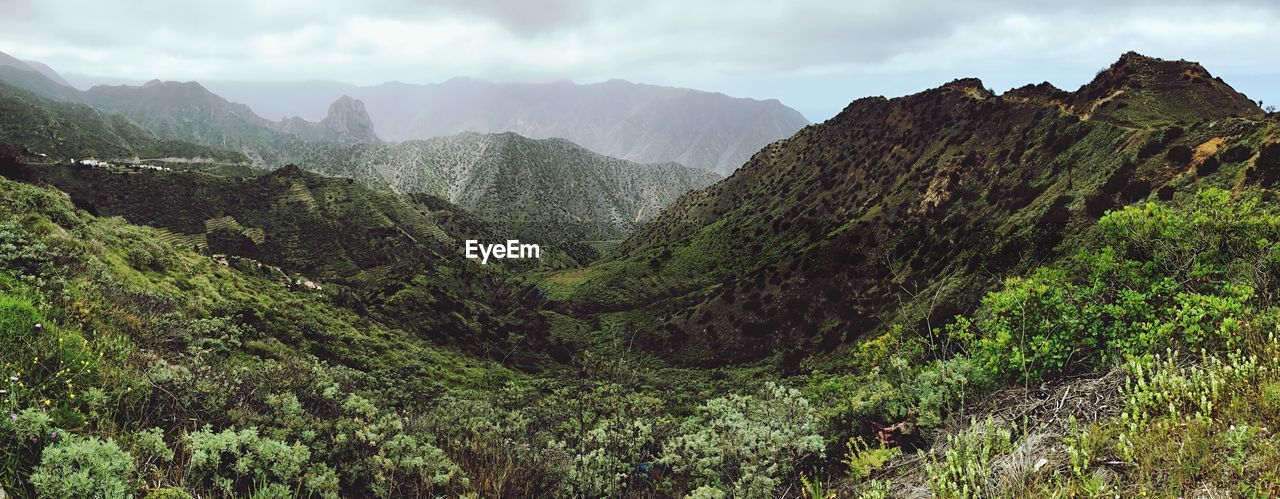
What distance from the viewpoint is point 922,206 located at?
6444cm

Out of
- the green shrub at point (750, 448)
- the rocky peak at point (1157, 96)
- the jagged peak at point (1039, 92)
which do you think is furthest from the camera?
the jagged peak at point (1039, 92)

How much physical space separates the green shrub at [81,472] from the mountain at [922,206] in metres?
21.9

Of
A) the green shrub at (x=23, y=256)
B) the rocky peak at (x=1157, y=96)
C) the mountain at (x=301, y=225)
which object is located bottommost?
the mountain at (x=301, y=225)

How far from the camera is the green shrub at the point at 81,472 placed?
481 centimetres

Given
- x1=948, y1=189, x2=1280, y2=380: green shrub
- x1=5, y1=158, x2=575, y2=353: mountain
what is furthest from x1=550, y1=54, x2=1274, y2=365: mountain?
x1=5, y1=158, x2=575, y2=353: mountain

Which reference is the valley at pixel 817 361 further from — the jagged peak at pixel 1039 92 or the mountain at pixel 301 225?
the mountain at pixel 301 225

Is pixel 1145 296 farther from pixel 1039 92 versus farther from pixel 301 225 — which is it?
pixel 301 225

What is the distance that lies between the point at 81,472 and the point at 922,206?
72206 millimetres

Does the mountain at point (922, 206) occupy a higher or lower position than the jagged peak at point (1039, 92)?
lower

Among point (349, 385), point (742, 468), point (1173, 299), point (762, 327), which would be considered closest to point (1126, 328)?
point (1173, 299)

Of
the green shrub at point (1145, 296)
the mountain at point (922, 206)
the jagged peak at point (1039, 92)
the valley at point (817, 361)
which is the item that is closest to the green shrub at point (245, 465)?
the valley at point (817, 361)

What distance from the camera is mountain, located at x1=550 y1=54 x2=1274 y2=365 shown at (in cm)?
3794

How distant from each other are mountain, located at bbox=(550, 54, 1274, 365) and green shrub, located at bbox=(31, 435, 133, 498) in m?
21.9

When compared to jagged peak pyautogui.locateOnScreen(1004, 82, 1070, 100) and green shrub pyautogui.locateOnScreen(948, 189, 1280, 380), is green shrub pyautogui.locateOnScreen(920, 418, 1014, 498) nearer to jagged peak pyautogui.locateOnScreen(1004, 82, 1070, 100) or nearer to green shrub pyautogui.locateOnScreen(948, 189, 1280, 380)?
green shrub pyautogui.locateOnScreen(948, 189, 1280, 380)
